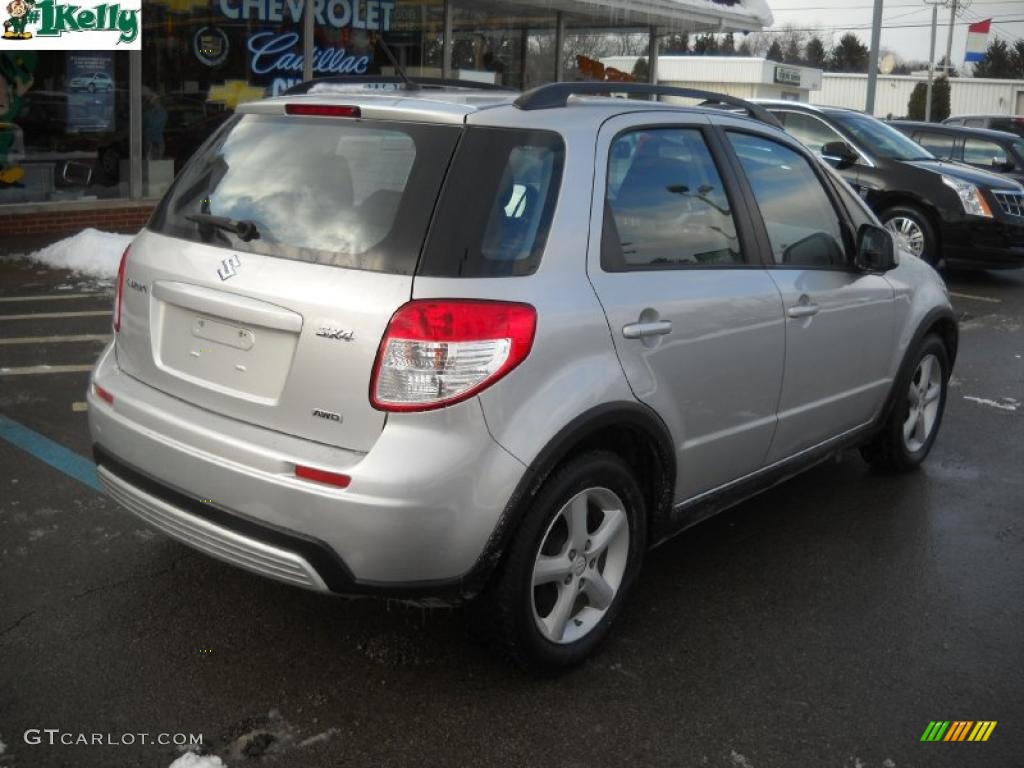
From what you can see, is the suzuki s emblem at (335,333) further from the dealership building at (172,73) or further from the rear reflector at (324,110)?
the dealership building at (172,73)

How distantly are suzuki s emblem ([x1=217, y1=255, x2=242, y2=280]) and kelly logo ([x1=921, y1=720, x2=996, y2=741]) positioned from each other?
2.44 metres

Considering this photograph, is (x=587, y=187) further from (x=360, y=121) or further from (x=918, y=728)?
(x=918, y=728)

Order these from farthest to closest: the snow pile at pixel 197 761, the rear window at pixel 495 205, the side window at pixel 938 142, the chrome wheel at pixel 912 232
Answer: the side window at pixel 938 142
the chrome wheel at pixel 912 232
the rear window at pixel 495 205
the snow pile at pixel 197 761

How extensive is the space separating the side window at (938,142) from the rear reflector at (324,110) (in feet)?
46.0

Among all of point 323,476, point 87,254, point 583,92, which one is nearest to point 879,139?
point 87,254

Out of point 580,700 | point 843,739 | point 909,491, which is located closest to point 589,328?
point 580,700

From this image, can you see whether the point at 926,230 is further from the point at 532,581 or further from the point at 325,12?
the point at 532,581

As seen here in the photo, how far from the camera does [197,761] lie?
2928 millimetres

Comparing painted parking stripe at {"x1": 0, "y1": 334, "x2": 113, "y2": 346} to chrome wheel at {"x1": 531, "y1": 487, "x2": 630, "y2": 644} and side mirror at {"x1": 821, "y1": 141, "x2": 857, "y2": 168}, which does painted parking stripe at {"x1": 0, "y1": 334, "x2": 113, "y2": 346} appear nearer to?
chrome wheel at {"x1": 531, "y1": 487, "x2": 630, "y2": 644}

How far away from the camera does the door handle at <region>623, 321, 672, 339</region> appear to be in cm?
342

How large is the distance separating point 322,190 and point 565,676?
1.68m

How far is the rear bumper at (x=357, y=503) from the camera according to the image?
2926 mm

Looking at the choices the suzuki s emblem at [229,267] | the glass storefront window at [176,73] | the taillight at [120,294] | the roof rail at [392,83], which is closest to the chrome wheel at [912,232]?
the glass storefront window at [176,73]

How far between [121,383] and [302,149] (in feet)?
3.14
